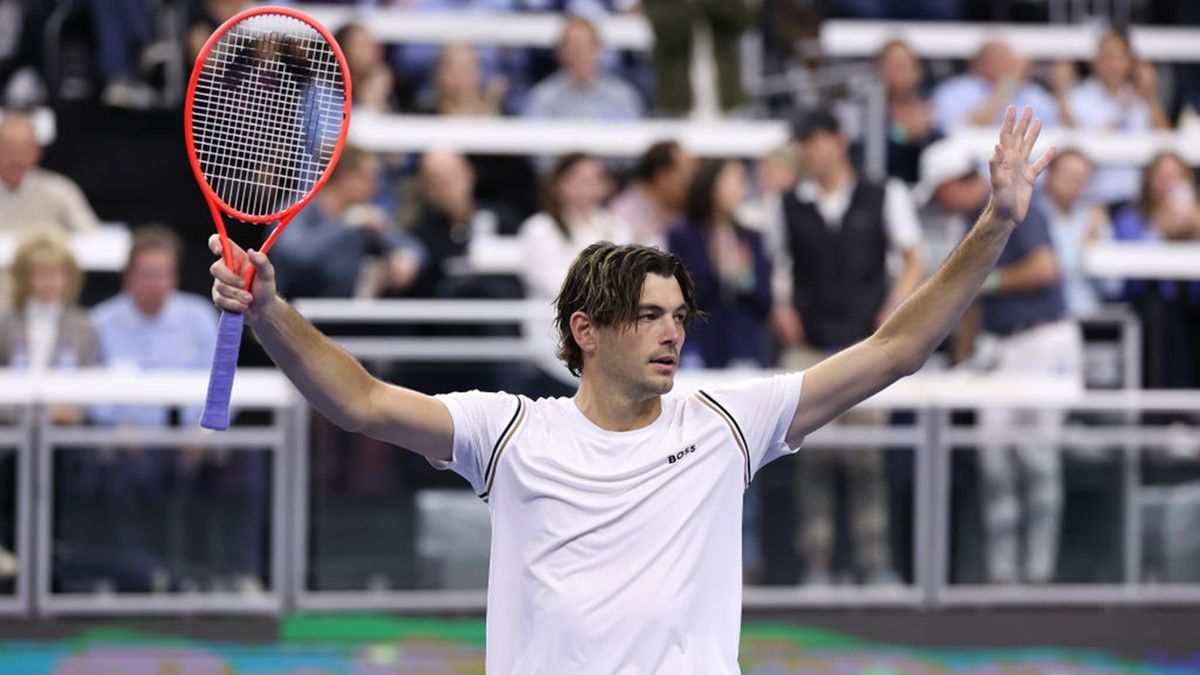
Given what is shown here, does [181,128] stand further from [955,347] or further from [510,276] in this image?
[955,347]

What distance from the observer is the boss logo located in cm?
470

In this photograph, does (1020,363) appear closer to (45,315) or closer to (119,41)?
(45,315)

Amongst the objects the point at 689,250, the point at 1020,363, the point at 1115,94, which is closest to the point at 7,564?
the point at 689,250

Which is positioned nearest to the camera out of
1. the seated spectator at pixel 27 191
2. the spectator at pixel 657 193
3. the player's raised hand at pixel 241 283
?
the player's raised hand at pixel 241 283

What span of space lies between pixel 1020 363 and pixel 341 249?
3.34 m

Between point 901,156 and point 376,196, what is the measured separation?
11.6ft

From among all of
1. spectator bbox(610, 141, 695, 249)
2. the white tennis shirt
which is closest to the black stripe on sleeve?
the white tennis shirt

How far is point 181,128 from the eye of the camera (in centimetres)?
1199

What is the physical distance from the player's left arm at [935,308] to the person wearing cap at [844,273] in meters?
5.00

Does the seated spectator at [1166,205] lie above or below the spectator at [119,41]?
below

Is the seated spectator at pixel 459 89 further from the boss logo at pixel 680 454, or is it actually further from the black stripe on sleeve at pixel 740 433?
the boss logo at pixel 680 454

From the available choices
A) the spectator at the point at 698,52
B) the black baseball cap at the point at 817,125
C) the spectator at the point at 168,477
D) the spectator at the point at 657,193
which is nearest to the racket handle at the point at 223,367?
the spectator at the point at 168,477

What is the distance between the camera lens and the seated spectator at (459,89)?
12.8 metres

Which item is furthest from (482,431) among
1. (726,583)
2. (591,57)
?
(591,57)
